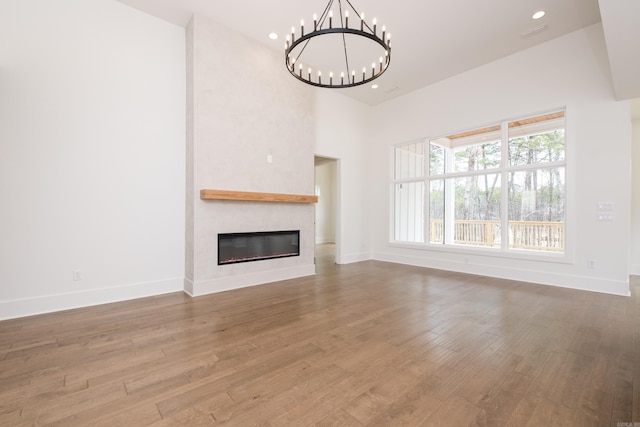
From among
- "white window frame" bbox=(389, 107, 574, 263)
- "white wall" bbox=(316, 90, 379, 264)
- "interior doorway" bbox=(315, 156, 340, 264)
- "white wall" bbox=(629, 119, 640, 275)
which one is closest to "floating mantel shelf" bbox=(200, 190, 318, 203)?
"white wall" bbox=(316, 90, 379, 264)

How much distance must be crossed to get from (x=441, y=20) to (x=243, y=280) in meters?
4.67

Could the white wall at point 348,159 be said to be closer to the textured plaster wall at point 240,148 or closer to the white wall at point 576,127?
the textured plaster wall at point 240,148

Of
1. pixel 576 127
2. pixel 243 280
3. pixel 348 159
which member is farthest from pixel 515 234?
pixel 243 280

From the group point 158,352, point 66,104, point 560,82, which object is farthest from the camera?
point 560,82

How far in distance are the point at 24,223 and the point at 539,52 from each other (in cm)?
733

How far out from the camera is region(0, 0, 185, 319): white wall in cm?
305

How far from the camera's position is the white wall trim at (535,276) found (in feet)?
12.8

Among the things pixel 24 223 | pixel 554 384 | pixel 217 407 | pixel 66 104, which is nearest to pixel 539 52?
pixel 554 384

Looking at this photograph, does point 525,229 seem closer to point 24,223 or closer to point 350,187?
point 350,187

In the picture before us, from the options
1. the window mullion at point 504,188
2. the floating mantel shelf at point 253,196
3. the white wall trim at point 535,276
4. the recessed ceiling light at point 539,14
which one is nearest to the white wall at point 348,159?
the white wall trim at point 535,276

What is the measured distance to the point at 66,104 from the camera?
3289 millimetres

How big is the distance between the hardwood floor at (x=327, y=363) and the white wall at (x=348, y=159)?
9.87ft

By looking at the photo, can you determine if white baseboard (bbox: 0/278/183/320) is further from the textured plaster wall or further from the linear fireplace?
the linear fireplace

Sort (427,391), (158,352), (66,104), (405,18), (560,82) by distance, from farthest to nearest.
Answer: (560,82) → (405,18) → (66,104) → (158,352) → (427,391)
